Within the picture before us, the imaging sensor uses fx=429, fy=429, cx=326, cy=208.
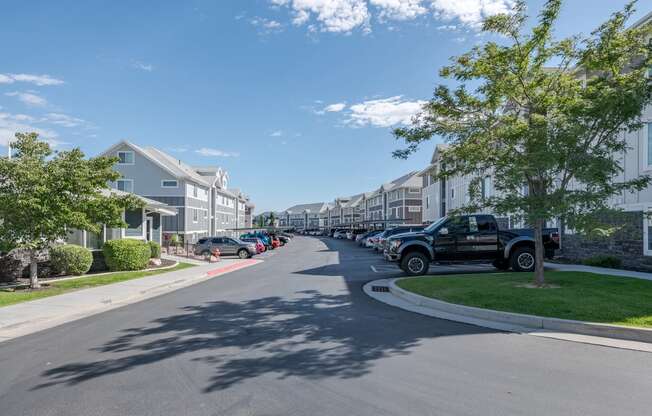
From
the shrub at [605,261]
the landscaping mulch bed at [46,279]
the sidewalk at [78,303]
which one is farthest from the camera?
the shrub at [605,261]

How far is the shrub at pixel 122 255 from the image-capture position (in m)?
18.8

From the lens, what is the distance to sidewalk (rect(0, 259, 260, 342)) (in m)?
8.48

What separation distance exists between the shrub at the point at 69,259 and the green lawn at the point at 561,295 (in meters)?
12.7

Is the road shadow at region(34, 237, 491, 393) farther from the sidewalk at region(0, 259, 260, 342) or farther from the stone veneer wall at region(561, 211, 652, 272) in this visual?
the stone veneer wall at region(561, 211, 652, 272)

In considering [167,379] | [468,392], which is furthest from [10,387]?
[468,392]

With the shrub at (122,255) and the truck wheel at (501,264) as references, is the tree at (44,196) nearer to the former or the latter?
the shrub at (122,255)

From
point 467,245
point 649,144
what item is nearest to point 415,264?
point 467,245

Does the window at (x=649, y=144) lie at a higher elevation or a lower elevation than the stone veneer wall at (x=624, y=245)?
higher

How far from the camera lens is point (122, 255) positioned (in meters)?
18.8

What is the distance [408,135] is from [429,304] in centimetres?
493

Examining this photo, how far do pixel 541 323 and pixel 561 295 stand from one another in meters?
2.01

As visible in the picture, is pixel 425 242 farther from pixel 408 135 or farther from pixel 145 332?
pixel 145 332

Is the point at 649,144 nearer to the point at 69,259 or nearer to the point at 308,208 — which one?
the point at 69,259

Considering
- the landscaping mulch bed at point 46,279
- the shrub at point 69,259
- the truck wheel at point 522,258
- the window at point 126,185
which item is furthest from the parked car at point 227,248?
the truck wheel at point 522,258
